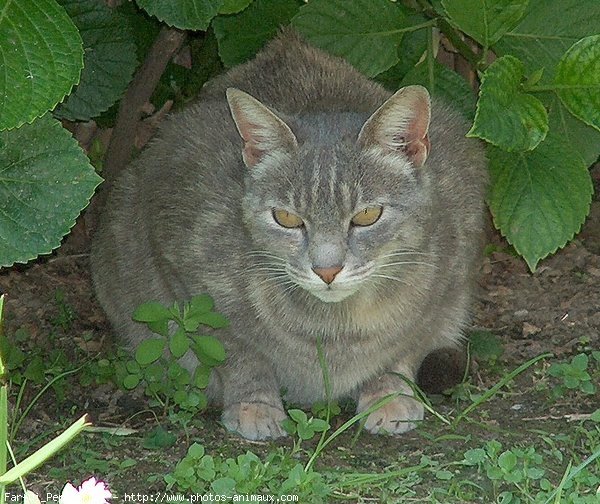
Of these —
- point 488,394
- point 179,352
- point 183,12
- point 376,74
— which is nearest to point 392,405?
point 488,394

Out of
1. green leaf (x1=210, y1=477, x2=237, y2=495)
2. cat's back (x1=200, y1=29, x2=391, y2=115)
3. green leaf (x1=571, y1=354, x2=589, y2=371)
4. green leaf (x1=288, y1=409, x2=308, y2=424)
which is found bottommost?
green leaf (x1=571, y1=354, x2=589, y2=371)

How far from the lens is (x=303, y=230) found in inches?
114

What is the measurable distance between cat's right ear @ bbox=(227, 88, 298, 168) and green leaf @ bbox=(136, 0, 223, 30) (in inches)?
8.7

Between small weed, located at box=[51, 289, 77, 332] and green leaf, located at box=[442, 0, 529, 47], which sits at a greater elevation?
green leaf, located at box=[442, 0, 529, 47]

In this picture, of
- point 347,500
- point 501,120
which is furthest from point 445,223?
point 347,500

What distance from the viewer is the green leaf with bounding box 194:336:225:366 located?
3.05 meters

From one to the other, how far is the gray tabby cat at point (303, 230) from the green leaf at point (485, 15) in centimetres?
27

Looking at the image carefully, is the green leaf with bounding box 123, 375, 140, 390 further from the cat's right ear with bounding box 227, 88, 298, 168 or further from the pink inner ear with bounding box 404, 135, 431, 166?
the pink inner ear with bounding box 404, 135, 431, 166

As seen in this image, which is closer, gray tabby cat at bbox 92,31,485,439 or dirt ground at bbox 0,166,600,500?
gray tabby cat at bbox 92,31,485,439

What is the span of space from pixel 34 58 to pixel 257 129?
625 millimetres

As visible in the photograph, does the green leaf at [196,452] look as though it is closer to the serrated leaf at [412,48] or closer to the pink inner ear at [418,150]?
the pink inner ear at [418,150]

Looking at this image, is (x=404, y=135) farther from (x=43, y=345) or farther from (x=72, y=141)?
(x=43, y=345)

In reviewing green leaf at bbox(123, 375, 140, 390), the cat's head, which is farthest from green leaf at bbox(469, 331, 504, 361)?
green leaf at bbox(123, 375, 140, 390)

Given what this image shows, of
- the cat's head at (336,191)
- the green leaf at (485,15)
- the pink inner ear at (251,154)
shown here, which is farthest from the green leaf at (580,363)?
the pink inner ear at (251,154)
